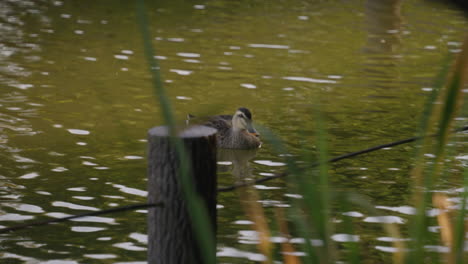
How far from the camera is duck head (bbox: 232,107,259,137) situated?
35.4ft

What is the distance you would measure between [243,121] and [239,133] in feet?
0.48

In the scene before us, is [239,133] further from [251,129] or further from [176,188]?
[176,188]

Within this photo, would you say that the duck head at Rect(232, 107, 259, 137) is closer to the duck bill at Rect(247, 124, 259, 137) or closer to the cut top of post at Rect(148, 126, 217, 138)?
the duck bill at Rect(247, 124, 259, 137)

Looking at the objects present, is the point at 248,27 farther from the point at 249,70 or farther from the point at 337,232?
the point at 337,232

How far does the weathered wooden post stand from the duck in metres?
6.75

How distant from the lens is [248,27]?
19906 mm

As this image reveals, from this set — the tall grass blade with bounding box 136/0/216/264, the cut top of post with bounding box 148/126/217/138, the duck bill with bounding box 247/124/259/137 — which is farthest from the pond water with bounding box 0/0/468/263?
the cut top of post with bounding box 148/126/217/138

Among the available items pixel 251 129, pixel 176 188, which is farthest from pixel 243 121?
pixel 176 188

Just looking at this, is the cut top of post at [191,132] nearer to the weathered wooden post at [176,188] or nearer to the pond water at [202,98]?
the weathered wooden post at [176,188]

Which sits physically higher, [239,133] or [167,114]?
[167,114]

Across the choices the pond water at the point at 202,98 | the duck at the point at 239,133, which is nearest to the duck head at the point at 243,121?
the duck at the point at 239,133

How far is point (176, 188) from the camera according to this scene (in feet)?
12.8

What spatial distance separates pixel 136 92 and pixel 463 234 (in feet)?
35.2

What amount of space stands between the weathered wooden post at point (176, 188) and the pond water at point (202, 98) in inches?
17.6
